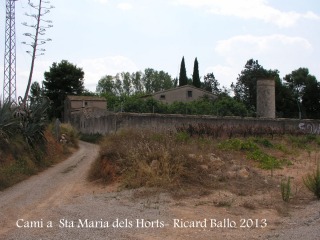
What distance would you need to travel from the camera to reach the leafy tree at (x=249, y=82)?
63.1m

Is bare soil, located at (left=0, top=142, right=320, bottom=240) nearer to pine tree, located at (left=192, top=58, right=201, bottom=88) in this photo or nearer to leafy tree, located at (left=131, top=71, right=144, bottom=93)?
pine tree, located at (left=192, top=58, right=201, bottom=88)

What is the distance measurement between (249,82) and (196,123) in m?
40.0

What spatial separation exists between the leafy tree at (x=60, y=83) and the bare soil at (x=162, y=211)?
151 ft

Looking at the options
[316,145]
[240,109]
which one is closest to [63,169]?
[316,145]

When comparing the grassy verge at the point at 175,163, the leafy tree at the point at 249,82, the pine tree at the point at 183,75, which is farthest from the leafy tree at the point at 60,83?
the grassy verge at the point at 175,163

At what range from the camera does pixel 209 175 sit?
41.7ft

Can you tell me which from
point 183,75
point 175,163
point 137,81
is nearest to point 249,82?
point 183,75

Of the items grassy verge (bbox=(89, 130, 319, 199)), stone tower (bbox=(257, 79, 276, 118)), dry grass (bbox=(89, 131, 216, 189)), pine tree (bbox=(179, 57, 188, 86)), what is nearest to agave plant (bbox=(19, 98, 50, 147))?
grassy verge (bbox=(89, 130, 319, 199))

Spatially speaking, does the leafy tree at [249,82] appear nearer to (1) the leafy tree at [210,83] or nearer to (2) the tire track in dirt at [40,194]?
(1) the leafy tree at [210,83]

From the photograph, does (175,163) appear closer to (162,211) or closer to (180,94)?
(162,211)

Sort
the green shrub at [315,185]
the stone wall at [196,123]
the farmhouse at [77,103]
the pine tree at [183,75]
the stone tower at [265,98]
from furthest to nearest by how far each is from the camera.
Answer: the pine tree at [183,75] < the farmhouse at [77,103] < the stone tower at [265,98] < the stone wall at [196,123] < the green shrub at [315,185]

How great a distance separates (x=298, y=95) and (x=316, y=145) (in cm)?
4355

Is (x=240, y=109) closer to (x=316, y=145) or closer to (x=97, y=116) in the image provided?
(x=97, y=116)

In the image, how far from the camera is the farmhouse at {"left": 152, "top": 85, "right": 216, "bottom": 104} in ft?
187
